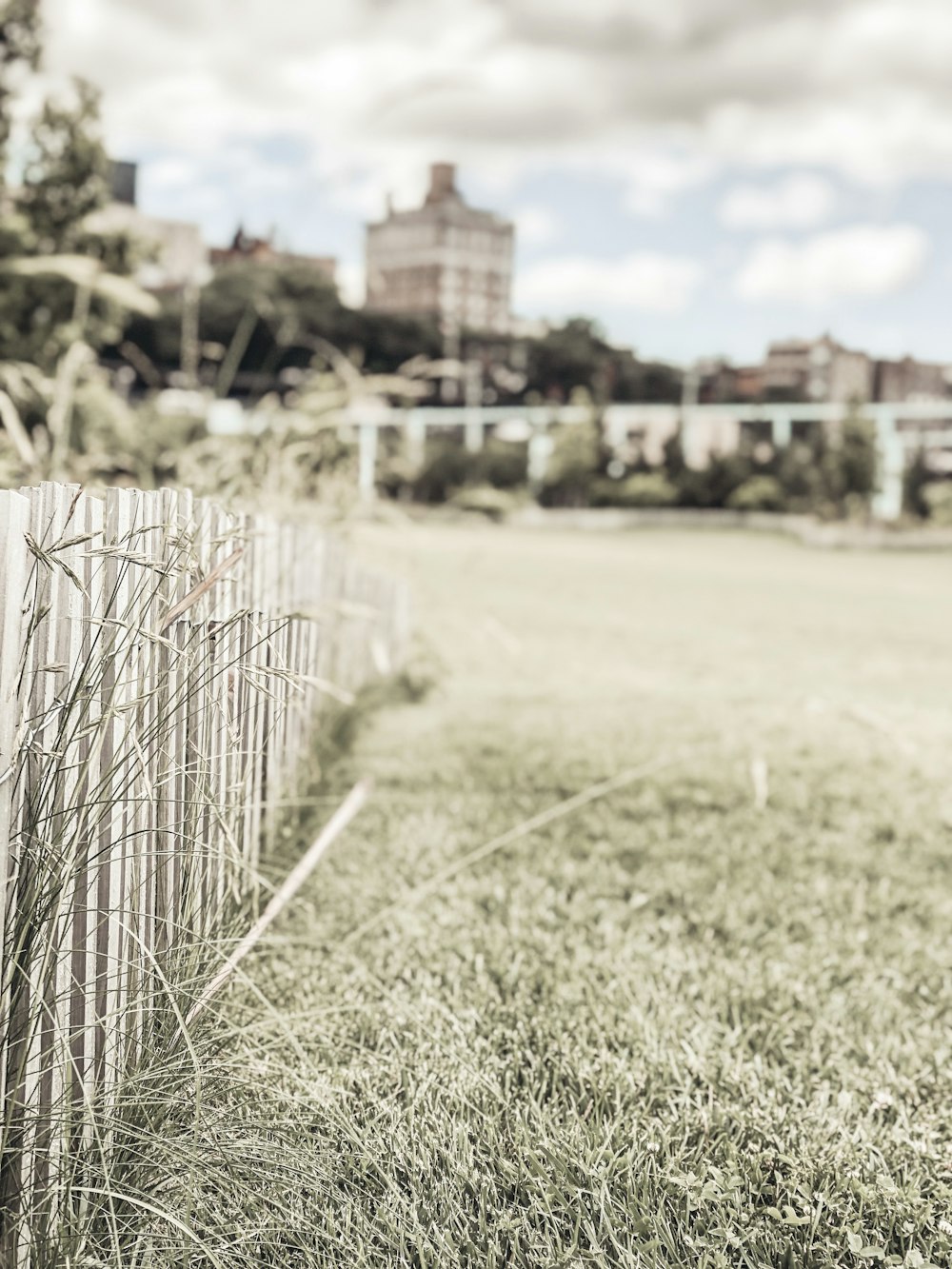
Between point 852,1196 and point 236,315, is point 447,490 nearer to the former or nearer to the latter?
point 236,315

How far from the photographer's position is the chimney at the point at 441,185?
124375mm

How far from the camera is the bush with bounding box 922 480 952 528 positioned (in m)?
30.6

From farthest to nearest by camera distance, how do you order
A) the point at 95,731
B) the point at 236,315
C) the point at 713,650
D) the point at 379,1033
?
the point at 236,315
the point at 713,650
the point at 379,1033
the point at 95,731

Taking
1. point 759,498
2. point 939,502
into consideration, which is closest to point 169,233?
point 759,498

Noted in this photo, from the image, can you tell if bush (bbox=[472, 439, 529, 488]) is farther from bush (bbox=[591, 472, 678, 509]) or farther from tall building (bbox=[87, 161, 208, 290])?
tall building (bbox=[87, 161, 208, 290])

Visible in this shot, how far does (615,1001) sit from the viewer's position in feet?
10.5

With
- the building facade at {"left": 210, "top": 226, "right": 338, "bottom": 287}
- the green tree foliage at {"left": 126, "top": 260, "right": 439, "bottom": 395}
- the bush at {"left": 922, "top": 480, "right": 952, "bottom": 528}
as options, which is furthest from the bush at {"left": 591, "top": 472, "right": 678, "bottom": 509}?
the building facade at {"left": 210, "top": 226, "right": 338, "bottom": 287}

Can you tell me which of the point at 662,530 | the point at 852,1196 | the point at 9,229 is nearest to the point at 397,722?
the point at 852,1196

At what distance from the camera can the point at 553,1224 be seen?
2.13m

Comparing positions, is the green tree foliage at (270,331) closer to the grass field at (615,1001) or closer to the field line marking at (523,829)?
the grass field at (615,1001)

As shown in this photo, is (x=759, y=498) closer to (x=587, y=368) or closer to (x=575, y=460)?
(x=575, y=460)

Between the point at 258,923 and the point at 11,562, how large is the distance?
3.49ft

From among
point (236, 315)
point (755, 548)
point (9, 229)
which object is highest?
point (236, 315)

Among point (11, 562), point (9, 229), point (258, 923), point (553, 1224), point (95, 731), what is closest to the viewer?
point (11, 562)
